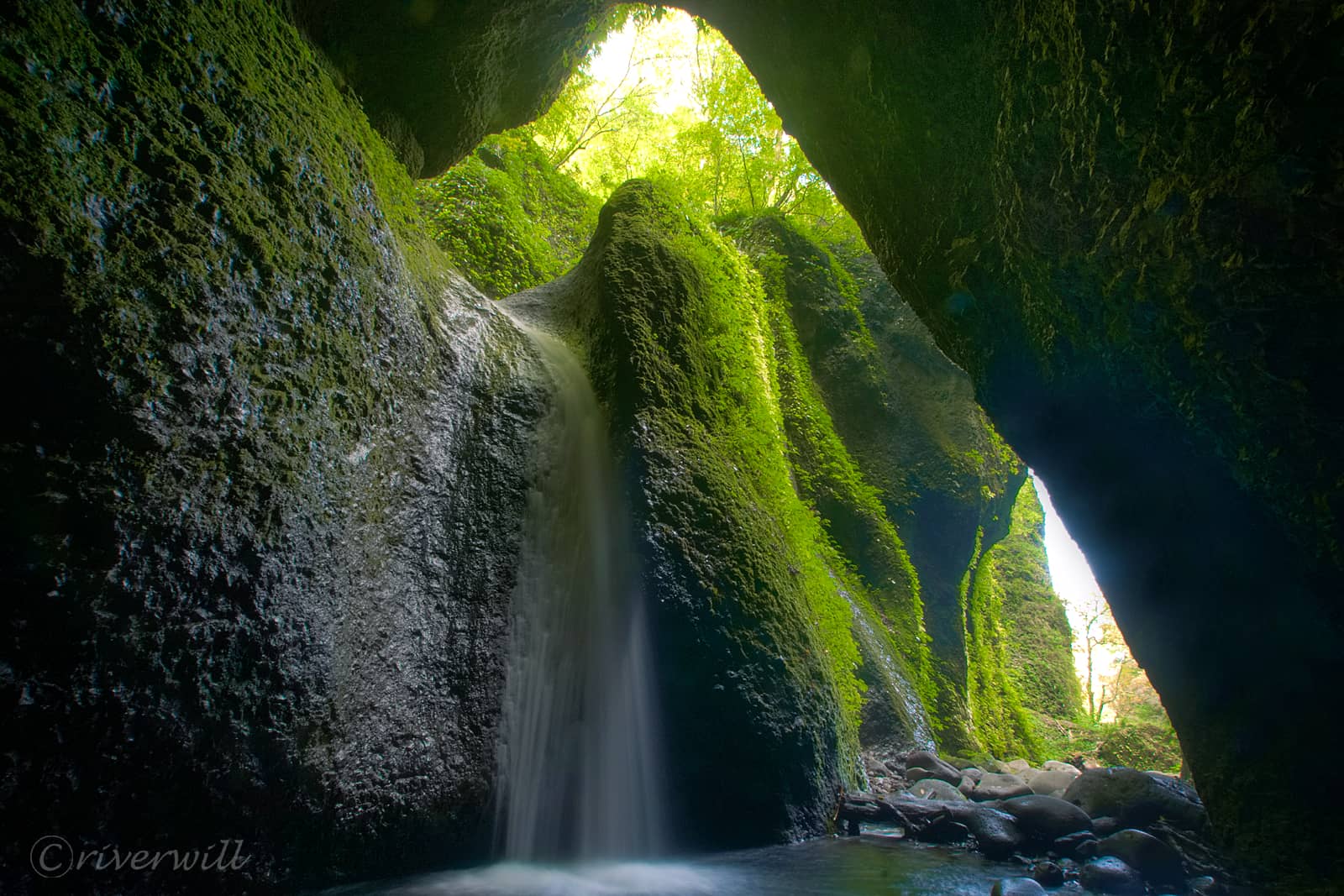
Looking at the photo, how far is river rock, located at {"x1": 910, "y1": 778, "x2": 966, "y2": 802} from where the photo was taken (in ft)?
16.6

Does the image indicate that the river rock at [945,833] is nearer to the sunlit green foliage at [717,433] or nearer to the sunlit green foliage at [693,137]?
the sunlit green foliage at [717,433]

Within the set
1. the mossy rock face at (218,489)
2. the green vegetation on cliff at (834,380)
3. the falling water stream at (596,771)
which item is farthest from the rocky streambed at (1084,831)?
the mossy rock face at (218,489)

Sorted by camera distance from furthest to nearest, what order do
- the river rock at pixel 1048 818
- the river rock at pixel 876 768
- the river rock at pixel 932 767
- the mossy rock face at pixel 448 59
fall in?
the river rock at pixel 876 768
the river rock at pixel 932 767
the mossy rock face at pixel 448 59
the river rock at pixel 1048 818

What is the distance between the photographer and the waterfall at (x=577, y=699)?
3516 mm

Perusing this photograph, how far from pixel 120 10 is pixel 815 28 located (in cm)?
405

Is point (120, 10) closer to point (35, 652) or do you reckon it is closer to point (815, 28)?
point (35, 652)

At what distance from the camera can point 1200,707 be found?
327 centimetres

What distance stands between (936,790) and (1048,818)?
1.21 m

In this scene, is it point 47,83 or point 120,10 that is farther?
point 120,10

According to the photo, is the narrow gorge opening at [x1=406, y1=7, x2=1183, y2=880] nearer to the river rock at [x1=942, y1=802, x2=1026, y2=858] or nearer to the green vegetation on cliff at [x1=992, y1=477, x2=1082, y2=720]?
the green vegetation on cliff at [x1=992, y1=477, x2=1082, y2=720]

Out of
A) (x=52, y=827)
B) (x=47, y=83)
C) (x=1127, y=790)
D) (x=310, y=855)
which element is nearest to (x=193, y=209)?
(x=47, y=83)

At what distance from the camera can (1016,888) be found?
3.08 m

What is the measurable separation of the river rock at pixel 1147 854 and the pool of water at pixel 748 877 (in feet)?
1.84

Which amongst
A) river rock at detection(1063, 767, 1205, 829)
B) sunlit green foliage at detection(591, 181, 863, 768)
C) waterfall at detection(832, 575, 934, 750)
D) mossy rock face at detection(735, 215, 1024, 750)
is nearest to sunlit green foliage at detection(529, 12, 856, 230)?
mossy rock face at detection(735, 215, 1024, 750)
